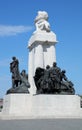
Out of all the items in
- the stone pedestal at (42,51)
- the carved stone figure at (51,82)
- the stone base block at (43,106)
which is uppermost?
the stone pedestal at (42,51)

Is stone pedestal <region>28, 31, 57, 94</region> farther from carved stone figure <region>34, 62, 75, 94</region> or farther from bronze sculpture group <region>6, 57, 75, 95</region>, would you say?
carved stone figure <region>34, 62, 75, 94</region>

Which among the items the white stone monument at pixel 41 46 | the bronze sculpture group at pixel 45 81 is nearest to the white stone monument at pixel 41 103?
the white stone monument at pixel 41 46

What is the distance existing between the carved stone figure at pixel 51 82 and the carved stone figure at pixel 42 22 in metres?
5.95

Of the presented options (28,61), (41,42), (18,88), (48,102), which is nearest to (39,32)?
(41,42)

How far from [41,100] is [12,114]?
248 centimetres

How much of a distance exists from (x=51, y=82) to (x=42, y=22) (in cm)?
766

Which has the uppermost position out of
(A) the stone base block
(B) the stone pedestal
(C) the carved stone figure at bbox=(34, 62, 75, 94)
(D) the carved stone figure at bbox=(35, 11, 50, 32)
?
(D) the carved stone figure at bbox=(35, 11, 50, 32)

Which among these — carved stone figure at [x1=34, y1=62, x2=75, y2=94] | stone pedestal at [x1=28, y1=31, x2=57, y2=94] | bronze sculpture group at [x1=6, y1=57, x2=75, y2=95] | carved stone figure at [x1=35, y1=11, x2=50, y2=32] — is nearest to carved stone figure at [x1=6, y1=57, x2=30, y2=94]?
bronze sculpture group at [x1=6, y1=57, x2=75, y2=95]

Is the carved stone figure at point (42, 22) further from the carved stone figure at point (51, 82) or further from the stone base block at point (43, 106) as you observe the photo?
the stone base block at point (43, 106)

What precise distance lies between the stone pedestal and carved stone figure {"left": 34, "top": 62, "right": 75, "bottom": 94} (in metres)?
3.27

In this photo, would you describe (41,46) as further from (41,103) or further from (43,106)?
(43,106)

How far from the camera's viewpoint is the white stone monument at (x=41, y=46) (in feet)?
96.3

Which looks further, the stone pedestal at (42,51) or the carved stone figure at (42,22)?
the carved stone figure at (42,22)

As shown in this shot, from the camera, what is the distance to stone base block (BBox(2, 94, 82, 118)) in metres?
24.1
